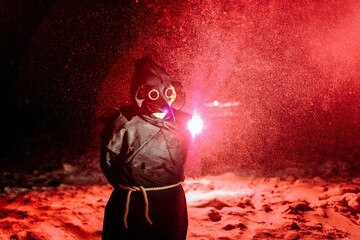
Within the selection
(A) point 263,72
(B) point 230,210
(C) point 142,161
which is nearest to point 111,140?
(C) point 142,161

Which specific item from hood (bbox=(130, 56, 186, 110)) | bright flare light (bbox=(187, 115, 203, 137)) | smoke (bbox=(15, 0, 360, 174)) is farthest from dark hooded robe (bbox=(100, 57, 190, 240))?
smoke (bbox=(15, 0, 360, 174))

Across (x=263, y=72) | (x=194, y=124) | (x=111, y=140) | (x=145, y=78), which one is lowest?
(x=111, y=140)

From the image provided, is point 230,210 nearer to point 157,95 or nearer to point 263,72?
point 157,95

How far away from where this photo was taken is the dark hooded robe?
7.96ft

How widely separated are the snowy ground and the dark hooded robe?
1.91 meters

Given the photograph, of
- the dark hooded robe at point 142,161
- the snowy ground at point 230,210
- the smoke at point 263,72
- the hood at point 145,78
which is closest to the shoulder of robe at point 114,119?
the dark hooded robe at point 142,161

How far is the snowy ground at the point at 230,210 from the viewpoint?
4250 millimetres

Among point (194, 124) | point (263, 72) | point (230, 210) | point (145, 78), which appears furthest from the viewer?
point (263, 72)

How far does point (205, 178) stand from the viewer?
23.2 feet

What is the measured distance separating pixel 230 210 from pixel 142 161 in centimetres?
300

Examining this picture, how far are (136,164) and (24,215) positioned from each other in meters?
3.62

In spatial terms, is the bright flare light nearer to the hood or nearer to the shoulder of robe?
the hood

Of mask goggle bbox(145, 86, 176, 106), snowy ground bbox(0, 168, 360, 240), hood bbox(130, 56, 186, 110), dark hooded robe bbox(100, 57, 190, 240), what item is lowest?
snowy ground bbox(0, 168, 360, 240)

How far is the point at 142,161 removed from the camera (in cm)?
245
